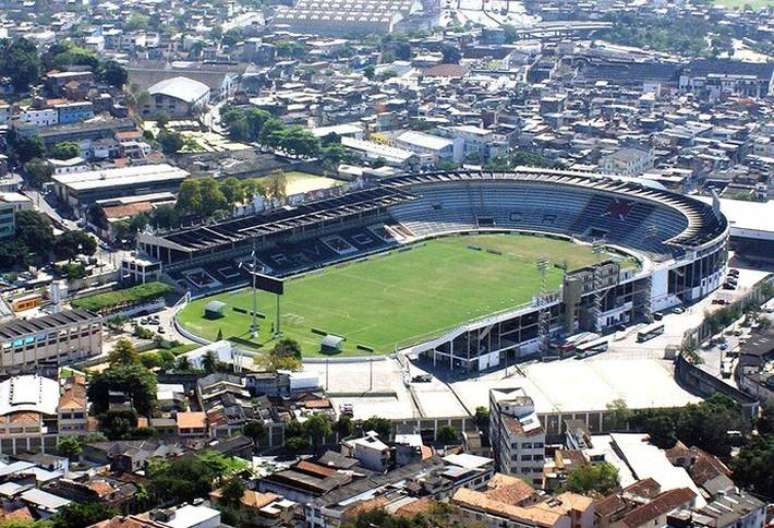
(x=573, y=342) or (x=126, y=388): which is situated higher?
(x=126, y=388)

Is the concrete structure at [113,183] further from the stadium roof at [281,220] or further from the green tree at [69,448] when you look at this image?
the green tree at [69,448]

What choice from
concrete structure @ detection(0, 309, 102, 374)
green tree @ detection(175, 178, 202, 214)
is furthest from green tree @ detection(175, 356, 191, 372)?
green tree @ detection(175, 178, 202, 214)

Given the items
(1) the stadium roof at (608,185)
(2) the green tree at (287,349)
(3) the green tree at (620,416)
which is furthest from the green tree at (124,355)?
(1) the stadium roof at (608,185)

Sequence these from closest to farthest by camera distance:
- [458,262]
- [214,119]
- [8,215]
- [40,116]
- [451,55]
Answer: [8,215]
[458,262]
[40,116]
[214,119]
[451,55]

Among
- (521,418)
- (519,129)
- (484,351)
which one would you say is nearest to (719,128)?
(519,129)

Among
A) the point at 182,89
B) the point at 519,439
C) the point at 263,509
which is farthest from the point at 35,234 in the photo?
the point at 182,89

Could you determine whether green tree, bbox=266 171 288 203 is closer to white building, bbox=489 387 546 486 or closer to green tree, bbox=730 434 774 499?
white building, bbox=489 387 546 486

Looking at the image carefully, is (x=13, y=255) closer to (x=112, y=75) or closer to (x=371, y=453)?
(x=371, y=453)
